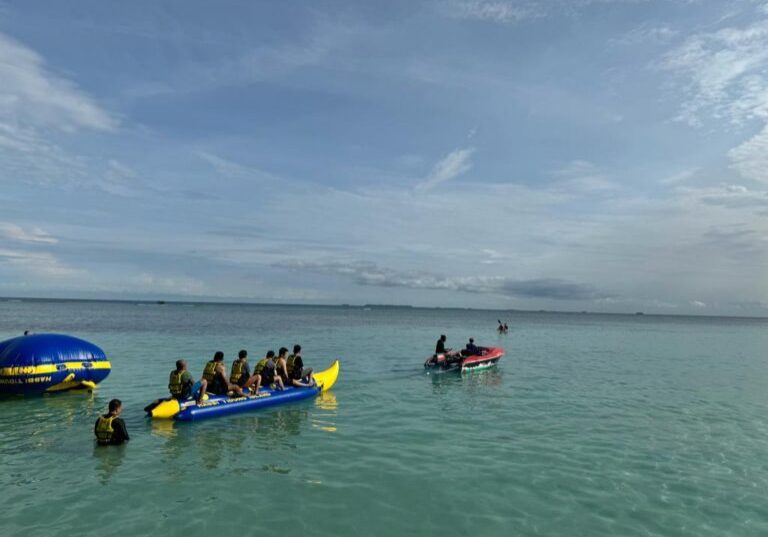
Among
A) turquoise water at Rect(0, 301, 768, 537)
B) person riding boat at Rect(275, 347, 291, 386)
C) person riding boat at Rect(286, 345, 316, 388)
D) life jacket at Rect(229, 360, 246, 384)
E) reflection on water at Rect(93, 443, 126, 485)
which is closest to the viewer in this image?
turquoise water at Rect(0, 301, 768, 537)

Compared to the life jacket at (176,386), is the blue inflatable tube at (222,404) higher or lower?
lower

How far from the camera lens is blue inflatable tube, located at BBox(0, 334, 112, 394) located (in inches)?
620

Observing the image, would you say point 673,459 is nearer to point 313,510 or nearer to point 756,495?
point 756,495

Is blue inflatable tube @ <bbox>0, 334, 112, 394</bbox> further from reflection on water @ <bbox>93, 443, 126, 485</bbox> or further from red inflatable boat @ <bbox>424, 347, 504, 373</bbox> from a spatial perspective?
red inflatable boat @ <bbox>424, 347, 504, 373</bbox>

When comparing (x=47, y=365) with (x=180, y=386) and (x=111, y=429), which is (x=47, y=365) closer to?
(x=180, y=386)

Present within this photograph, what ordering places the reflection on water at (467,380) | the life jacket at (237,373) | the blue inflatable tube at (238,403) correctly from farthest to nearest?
the reflection on water at (467,380) < the life jacket at (237,373) < the blue inflatable tube at (238,403)

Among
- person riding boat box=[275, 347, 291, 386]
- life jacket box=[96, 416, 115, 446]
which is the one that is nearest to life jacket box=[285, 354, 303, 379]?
person riding boat box=[275, 347, 291, 386]

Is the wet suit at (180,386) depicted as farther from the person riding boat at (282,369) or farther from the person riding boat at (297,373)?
the person riding boat at (297,373)

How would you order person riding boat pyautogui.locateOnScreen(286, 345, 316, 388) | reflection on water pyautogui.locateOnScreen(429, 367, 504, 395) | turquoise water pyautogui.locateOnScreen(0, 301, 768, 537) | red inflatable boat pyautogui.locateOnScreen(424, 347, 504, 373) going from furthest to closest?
red inflatable boat pyautogui.locateOnScreen(424, 347, 504, 373)
reflection on water pyautogui.locateOnScreen(429, 367, 504, 395)
person riding boat pyautogui.locateOnScreen(286, 345, 316, 388)
turquoise water pyautogui.locateOnScreen(0, 301, 768, 537)

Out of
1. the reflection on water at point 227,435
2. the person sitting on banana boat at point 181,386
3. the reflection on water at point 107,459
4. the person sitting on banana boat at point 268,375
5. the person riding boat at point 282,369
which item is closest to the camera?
the reflection on water at point 107,459

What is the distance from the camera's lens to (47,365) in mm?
16141

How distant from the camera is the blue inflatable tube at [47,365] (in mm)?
15759

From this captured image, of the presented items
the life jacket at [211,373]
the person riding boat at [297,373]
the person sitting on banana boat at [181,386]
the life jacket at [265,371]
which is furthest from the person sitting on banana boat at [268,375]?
Answer: the person sitting on banana boat at [181,386]

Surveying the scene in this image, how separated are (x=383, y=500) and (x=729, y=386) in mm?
21188
